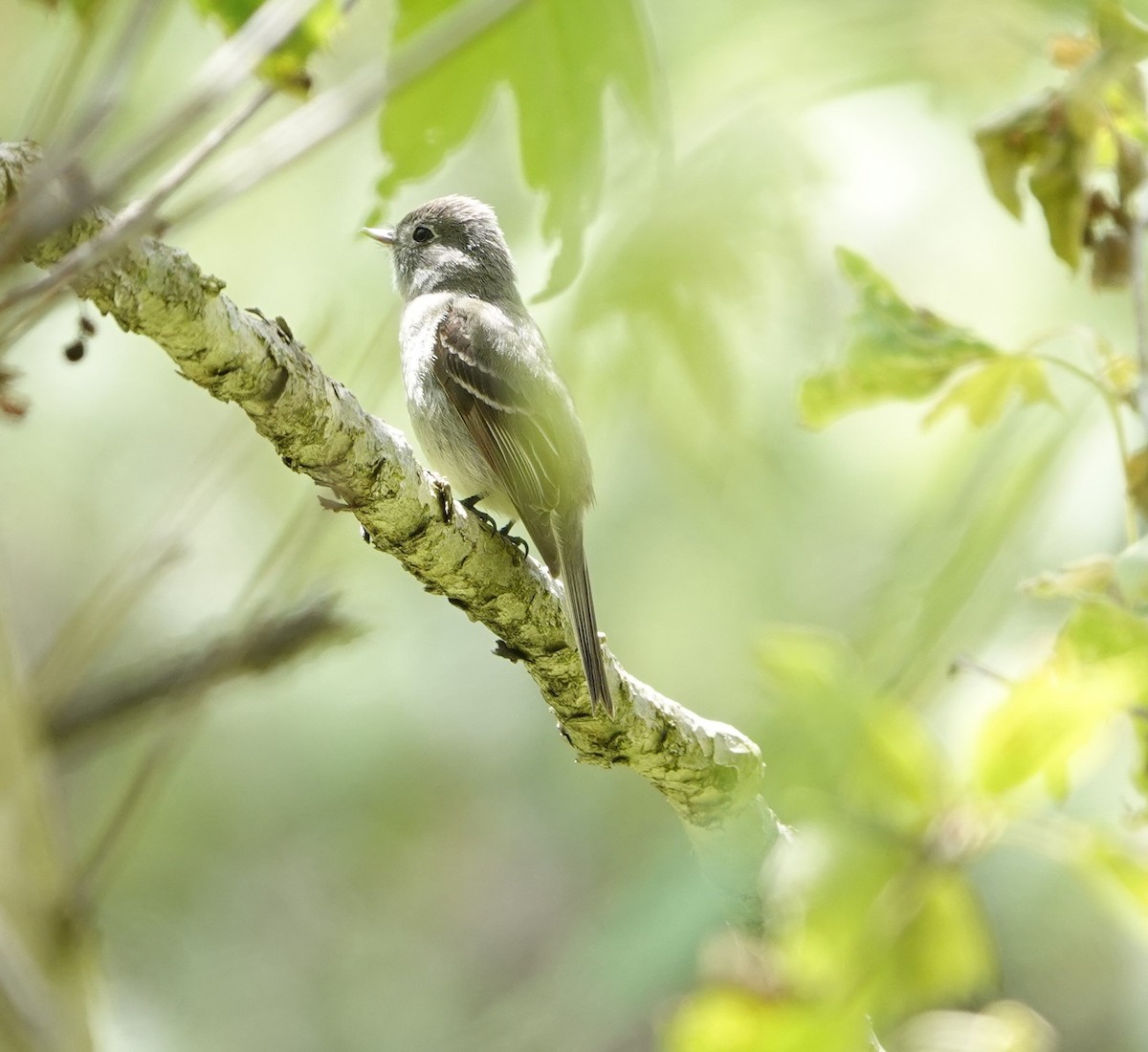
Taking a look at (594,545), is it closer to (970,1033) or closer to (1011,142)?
(1011,142)

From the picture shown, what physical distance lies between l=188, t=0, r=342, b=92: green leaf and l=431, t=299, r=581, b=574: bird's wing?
1429 mm

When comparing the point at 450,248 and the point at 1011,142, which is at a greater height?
the point at 450,248

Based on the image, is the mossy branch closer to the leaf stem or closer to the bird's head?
the leaf stem

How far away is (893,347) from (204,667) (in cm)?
105

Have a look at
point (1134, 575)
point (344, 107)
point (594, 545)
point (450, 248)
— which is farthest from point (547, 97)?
point (594, 545)

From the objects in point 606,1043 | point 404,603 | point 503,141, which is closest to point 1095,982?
point 606,1043

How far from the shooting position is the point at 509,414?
3145mm

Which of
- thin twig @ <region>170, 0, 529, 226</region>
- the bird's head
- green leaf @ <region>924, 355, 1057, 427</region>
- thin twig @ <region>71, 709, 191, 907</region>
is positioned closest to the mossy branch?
thin twig @ <region>170, 0, 529, 226</region>

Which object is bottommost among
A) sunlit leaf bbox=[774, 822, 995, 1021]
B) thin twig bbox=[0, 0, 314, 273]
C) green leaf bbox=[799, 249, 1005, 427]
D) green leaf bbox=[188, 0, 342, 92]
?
sunlit leaf bbox=[774, 822, 995, 1021]

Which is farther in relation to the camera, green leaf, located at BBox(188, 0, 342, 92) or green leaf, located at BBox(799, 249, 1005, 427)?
green leaf, located at BBox(799, 249, 1005, 427)

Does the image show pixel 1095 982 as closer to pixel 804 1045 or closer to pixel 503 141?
pixel 503 141

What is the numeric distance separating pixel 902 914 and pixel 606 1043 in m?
5.17

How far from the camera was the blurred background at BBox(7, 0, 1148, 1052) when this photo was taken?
126 cm

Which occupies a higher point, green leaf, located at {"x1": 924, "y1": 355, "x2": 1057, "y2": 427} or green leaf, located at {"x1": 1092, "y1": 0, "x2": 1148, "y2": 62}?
green leaf, located at {"x1": 1092, "y1": 0, "x2": 1148, "y2": 62}
